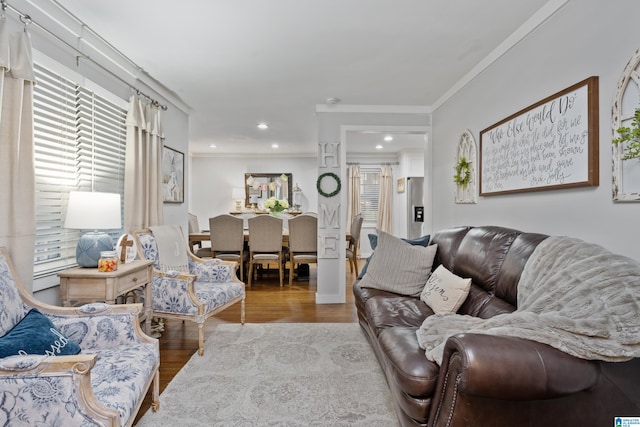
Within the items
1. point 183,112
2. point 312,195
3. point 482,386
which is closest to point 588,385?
point 482,386

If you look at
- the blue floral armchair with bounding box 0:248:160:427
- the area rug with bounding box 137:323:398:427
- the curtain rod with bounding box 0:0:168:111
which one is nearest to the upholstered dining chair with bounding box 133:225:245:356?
the area rug with bounding box 137:323:398:427

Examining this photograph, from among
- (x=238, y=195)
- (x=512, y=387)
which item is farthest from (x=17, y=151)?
(x=238, y=195)

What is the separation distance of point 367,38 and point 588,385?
2.44 metres

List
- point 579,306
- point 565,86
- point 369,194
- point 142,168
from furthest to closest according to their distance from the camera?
point 369,194 < point 142,168 < point 565,86 < point 579,306

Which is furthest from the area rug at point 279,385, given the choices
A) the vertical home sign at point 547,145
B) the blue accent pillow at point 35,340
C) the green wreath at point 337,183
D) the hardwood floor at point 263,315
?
the green wreath at point 337,183

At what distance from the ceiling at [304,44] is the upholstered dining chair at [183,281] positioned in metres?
1.56

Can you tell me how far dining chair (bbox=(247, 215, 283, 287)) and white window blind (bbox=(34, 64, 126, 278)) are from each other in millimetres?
2342

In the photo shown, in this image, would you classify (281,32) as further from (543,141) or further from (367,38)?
(543,141)

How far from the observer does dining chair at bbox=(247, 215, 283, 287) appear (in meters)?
5.08

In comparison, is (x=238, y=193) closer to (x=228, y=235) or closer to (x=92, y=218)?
(x=228, y=235)

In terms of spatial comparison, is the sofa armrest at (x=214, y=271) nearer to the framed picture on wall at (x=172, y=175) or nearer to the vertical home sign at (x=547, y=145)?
the framed picture on wall at (x=172, y=175)

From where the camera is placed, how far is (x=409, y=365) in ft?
5.00

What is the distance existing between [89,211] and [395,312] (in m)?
2.10

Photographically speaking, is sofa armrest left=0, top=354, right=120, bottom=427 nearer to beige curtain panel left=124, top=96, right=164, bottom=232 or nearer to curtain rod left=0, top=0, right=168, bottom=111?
curtain rod left=0, top=0, right=168, bottom=111
